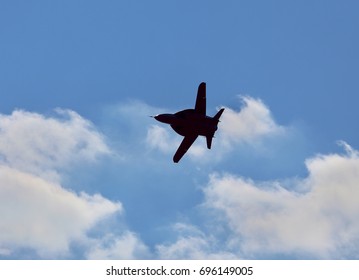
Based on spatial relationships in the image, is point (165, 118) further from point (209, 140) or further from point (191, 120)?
point (209, 140)

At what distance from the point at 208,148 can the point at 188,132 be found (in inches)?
189

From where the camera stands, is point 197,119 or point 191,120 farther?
point 191,120

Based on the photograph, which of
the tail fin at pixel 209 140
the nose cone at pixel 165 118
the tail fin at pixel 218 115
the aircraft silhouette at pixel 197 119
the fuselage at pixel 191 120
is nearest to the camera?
the nose cone at pixel 165 118

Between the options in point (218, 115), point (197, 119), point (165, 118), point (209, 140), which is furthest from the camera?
point (209, 140)

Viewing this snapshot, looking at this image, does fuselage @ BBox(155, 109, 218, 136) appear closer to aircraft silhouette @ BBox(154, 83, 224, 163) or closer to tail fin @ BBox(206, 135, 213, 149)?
aircraft silhouette @ BBox(154, 83, 224, 163)

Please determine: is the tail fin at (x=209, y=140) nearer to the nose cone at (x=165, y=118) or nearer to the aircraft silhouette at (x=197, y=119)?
the aircraft silhouette at (x=197, y=119)

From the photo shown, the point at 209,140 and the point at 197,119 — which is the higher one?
the point at 197,119

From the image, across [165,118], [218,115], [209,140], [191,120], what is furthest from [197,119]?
[165,118]

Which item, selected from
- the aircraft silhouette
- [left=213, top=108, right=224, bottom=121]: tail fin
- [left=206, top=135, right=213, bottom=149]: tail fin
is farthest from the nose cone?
[left=213, top=108, right=224, bottom=121]: tail fin

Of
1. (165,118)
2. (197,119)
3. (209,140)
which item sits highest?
(197,119)

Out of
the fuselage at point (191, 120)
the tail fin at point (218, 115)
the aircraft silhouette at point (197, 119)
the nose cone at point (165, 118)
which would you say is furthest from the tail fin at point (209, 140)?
the nose cone at point (165, 118)
